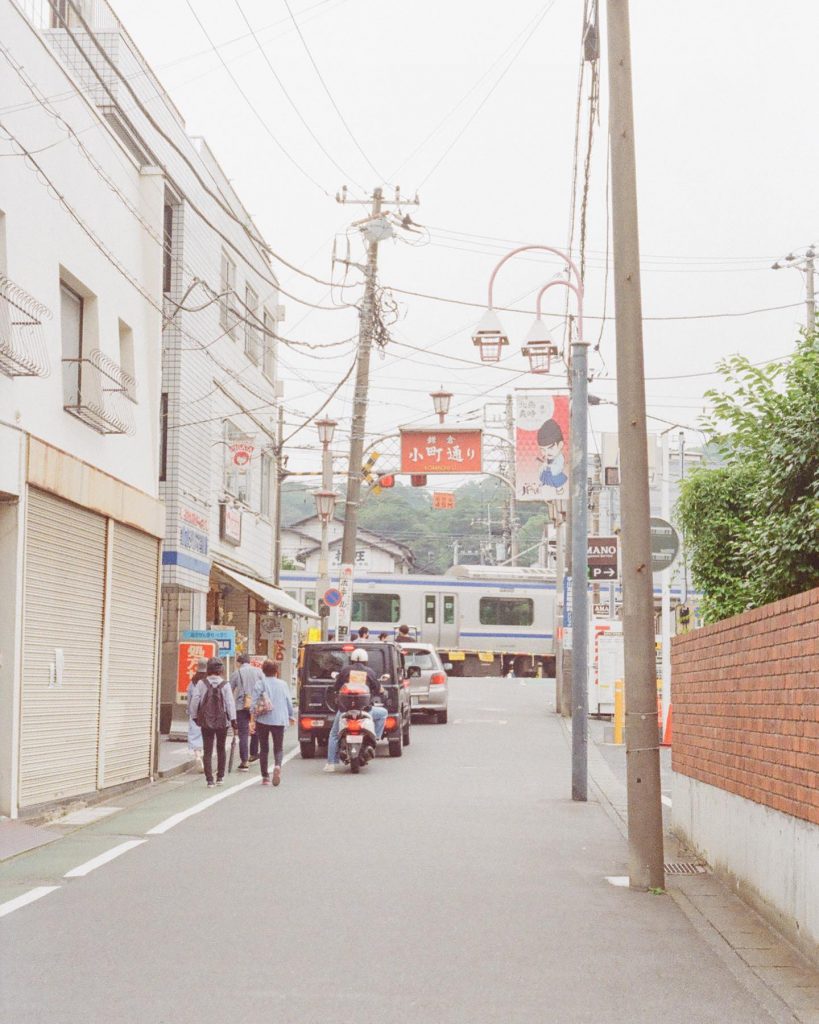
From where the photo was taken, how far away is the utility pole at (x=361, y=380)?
29.2m

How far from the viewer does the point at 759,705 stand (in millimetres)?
8812

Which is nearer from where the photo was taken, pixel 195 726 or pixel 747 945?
pixel 747 945

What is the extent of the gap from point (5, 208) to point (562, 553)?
23.0 m

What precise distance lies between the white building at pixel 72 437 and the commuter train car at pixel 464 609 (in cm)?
3373

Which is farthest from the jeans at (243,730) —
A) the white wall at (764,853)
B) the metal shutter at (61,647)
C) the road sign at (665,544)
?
the white wall at (764,853)

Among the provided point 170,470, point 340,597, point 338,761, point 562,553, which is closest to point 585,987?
point 338,761

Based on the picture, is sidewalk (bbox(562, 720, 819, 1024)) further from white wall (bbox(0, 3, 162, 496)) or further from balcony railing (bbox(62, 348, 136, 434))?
balcony railing (bbox(62, 348, 136, 434))

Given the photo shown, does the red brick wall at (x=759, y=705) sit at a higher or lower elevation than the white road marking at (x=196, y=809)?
higher

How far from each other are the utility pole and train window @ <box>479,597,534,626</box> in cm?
2185

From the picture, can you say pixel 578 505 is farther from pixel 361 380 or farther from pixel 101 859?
pixel 361 380

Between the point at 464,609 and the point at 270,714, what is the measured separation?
3552 cm

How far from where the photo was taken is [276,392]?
35812 millimetres

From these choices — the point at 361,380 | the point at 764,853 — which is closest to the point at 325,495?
the point at 361,380

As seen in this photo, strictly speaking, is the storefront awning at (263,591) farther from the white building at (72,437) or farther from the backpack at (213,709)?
the backpack at (213,709)
